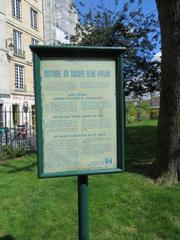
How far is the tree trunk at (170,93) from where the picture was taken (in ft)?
18.0

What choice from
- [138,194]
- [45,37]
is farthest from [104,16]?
[45,37]

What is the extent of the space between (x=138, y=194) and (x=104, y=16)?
1358cm

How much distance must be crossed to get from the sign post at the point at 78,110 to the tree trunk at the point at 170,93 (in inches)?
115

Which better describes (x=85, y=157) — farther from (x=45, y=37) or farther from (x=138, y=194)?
(x=45, y=37)

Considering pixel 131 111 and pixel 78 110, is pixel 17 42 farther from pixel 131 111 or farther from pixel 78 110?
pixel 78 110

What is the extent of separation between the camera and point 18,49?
107ft

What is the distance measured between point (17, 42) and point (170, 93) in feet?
95.9

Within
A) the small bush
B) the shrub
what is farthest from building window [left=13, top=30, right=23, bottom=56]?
the shrub

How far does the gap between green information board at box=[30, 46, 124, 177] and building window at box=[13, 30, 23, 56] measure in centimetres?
3060

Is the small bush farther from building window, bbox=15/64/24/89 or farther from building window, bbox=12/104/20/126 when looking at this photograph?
building window, bbox=12/104/20/126

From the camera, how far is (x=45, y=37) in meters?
38.6

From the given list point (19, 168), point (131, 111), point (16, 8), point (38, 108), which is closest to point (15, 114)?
point (16, 8)

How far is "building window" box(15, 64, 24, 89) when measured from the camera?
32.1 meters

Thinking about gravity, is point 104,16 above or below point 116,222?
above
